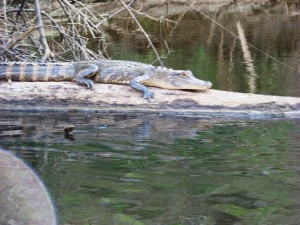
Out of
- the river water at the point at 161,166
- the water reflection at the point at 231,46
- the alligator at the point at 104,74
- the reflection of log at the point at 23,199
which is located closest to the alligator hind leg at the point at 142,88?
the alligator at the point at 104,74

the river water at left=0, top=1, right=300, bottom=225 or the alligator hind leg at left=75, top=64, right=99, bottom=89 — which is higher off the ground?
the alligator hind leg at left=75, top=64, right=99, bottom=89

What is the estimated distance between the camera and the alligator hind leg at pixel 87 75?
726 cm

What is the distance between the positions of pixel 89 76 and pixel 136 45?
26.1ft

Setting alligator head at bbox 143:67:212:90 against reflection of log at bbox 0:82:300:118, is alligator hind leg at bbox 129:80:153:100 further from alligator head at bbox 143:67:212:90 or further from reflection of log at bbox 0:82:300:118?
alligator head at bbox 143:67:212:90

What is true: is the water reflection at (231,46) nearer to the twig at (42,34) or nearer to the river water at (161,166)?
the river water at (161,166)

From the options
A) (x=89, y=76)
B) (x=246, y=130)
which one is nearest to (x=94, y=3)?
(x=89, y=76)

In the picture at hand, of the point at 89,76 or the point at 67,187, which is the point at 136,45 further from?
the point at 67,187

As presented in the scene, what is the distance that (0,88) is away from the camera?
713 centimetres

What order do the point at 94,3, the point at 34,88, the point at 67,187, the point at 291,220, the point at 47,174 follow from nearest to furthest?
the point at 291,220 < the point at 67,187 < the point at 47,174 < the point at 34,88 < the point at 94,3

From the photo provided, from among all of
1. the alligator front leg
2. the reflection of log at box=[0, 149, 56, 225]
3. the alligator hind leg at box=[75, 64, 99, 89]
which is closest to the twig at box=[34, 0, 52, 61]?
the alligator hind leg at box=[75, 64, 99, 89]

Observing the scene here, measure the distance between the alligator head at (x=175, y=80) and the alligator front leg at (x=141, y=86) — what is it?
70 millimetres

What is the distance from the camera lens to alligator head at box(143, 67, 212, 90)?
715 cm

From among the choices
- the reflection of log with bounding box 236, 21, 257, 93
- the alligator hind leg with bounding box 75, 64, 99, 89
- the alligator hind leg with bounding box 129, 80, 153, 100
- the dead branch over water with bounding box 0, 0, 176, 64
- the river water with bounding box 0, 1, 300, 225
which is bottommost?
the reflection of log with bounding box 236, 21, 257, 93

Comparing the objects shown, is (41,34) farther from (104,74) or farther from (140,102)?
(140,102)
